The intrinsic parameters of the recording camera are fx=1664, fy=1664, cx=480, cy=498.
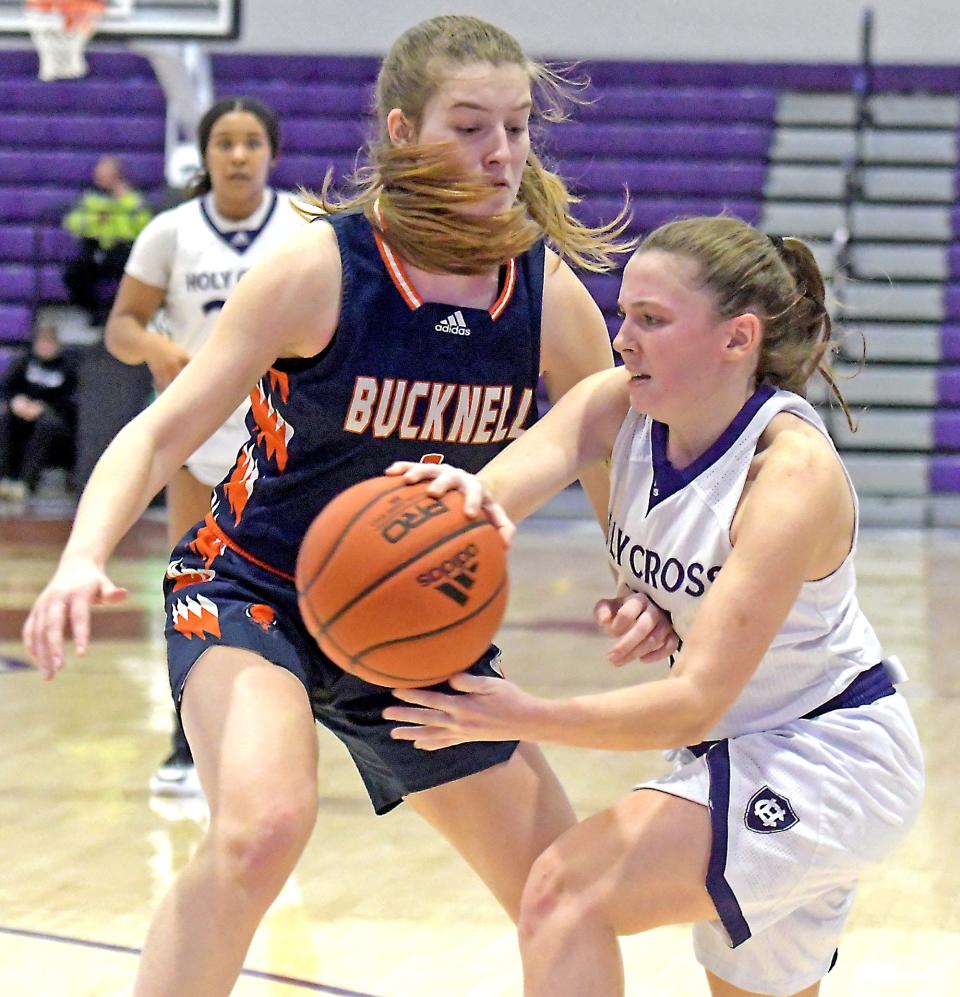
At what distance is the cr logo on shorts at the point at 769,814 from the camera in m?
2.33

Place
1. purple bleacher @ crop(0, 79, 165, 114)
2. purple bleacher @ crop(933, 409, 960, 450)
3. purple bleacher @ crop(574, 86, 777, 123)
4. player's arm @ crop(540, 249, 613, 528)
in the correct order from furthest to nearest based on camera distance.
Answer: purple bleacher @ crop(0, 79, 165, 114), purple bleacher @ crop(574, 86, 777, 123), purple bleacher @ crop(933, 409, 960, 450), player's arm @ crop(540, 249, 613, 528)

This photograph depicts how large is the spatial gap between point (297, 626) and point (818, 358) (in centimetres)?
89

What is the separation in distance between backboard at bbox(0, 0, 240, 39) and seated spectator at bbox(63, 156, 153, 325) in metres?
1.52

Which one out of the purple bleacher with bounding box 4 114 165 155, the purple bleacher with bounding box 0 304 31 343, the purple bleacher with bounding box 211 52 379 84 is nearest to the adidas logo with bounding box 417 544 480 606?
the purple bleacher with bounding box 0 304 31 343

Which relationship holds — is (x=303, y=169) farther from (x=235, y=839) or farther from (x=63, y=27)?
(x=235, y=839)

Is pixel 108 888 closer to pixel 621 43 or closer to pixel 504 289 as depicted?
pixel 504 289

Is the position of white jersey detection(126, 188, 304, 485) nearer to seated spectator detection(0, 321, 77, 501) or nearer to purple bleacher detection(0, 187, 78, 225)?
seated spectator detection(0, 321, 77, 501)

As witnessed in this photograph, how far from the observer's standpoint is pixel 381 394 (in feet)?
8.12

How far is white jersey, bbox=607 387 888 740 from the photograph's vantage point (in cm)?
239

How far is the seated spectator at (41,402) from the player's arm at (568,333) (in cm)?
864

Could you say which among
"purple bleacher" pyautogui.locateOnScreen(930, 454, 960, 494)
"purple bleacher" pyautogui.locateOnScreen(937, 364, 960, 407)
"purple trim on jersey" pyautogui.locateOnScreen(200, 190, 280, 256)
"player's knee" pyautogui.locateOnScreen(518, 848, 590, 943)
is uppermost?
"purple trim on jersey" pyautogui.locateOnScreen(200, 190, 280, 256)

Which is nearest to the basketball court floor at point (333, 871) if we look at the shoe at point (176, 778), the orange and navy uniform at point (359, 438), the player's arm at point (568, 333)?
the shoe at point (176, 778)

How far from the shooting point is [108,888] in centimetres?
374

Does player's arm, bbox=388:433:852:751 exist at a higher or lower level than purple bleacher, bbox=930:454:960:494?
higher
